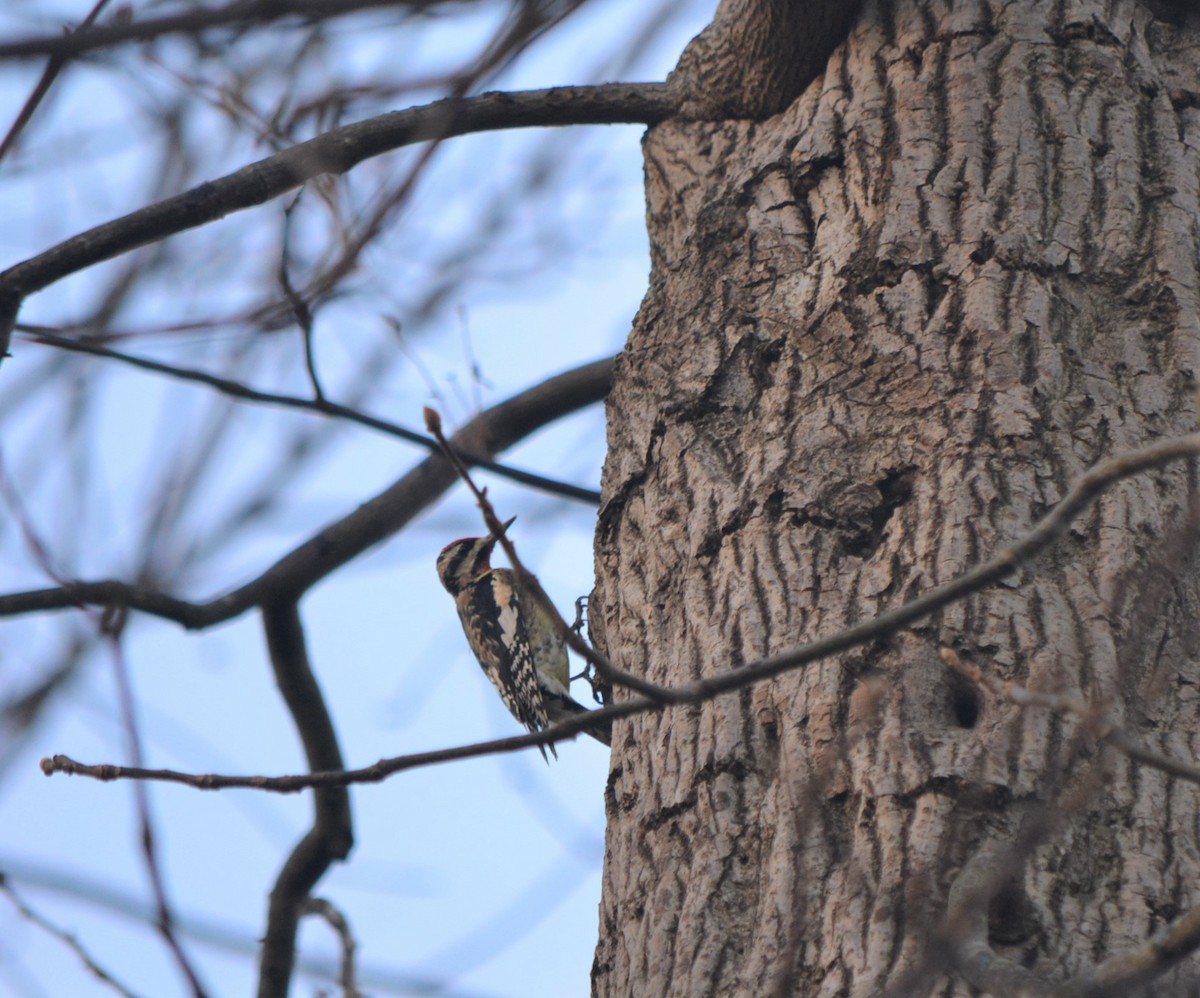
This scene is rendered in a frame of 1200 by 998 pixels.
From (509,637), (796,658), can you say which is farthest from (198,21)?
(509,637)

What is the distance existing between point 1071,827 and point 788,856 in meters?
0.45

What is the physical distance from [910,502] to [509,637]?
411cm

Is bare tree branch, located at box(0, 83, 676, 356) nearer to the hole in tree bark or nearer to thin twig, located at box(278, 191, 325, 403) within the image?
thin twig, located at box(278, 191, 325, 403)

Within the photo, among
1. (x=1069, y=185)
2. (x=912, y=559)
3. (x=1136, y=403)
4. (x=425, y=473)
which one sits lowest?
A: (x=912, y=559)

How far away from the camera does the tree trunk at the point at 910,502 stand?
7.09 feet

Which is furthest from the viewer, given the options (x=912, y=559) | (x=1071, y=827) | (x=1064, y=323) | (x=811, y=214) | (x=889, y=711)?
(x=811, y=214)

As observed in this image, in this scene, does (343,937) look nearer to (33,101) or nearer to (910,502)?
(910,502)

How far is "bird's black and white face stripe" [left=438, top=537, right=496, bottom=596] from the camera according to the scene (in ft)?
22.5

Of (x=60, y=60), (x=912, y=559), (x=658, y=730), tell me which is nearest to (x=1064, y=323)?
(x=912, y=559)

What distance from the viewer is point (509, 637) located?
654cm

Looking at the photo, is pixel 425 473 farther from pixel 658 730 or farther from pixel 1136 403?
pixel 1136 403

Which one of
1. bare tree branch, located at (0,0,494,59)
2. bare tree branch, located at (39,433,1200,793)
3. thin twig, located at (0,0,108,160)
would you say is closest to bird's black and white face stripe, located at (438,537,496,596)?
bare tree branch, located at (39,433,1200,793)

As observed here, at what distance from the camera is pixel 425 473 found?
4348 mm

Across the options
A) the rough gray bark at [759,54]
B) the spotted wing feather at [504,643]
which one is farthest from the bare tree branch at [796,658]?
the spotted wing feather at [504,643]
